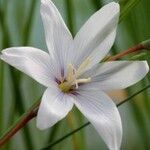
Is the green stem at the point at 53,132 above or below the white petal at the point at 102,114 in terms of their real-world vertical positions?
below

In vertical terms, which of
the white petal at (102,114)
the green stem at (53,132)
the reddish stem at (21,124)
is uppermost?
the reddish stem at (21,124)

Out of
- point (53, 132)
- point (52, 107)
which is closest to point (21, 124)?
point (52, 107)

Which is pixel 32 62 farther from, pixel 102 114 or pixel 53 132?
pixel 53 132

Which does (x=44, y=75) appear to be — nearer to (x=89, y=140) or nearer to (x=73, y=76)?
(x=73, y=76)

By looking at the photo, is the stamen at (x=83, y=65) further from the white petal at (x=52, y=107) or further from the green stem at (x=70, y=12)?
the green stem at (x=70, y=12)

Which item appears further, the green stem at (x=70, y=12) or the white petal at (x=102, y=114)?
the green stem at (x=70, y=12)

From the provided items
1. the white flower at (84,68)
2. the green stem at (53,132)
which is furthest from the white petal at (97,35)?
the green stem at (53,132)
